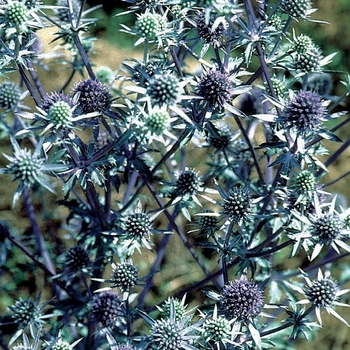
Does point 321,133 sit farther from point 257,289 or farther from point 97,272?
point 97,272

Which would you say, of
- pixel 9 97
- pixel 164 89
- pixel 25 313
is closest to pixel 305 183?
pixel 164 89

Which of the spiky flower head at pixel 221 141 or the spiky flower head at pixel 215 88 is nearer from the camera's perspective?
the spiky flower head at pixel 215 88

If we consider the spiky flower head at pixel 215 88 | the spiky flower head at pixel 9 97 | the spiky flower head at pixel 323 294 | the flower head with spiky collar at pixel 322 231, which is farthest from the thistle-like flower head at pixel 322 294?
the spiky flower head at pixel 9 97

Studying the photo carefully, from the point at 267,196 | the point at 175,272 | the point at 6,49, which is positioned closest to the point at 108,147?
the point at 6,49

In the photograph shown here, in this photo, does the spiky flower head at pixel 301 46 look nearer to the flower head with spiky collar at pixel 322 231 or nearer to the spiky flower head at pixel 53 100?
the flower head with spiky collar at pixel 322 231

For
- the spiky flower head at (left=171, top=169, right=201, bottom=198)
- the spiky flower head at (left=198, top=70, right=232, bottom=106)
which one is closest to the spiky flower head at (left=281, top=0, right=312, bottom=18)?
the spiky flower head at (left=198, top=70, right=232, bottom=106)
